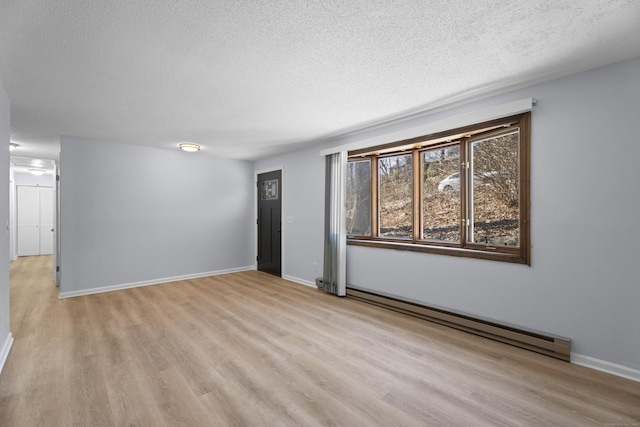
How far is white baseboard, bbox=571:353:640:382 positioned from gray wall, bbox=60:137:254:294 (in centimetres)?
561

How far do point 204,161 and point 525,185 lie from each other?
17.8ft

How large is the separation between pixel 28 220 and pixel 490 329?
11.6 meters

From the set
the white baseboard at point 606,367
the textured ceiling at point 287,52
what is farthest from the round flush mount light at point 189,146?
the white baseboard at point 606,367

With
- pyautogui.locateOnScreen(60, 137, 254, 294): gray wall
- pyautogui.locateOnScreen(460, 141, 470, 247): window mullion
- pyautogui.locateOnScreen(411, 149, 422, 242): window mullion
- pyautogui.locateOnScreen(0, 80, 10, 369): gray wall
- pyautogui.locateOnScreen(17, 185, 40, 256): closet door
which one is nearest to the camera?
pyautogui.locateOnScreen(0, 80, 10, 369): gray wall

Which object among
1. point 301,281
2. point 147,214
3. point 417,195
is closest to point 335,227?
point 417,195

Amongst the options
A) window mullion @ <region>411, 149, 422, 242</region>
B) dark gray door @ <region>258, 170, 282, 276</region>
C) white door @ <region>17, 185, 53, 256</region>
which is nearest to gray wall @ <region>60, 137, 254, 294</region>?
dark gray door @ <region>258, 170, 282, 276</region>

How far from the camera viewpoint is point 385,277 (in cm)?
398

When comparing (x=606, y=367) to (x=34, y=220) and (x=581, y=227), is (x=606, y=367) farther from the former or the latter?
(x=34, y=220)

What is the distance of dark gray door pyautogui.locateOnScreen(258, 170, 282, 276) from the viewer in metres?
5.90

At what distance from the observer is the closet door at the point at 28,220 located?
8211 mm

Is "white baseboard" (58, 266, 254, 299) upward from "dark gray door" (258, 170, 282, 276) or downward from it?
downward

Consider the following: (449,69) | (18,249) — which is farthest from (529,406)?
(18,249)

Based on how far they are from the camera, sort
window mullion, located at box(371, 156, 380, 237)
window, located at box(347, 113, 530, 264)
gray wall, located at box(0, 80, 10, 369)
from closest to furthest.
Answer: gray wall, located at box(0, 80, 10, 369), window, located at box(347, 113, 530, 264), window mullion, located at box(371, 156, 380, 237)

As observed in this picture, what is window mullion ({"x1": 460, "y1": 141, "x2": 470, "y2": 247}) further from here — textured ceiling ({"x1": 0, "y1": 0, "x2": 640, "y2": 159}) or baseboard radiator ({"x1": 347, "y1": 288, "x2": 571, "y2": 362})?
baseboard radiator ({"x1": 347, "y1": 288, "x2": 571, "y2": 362})
